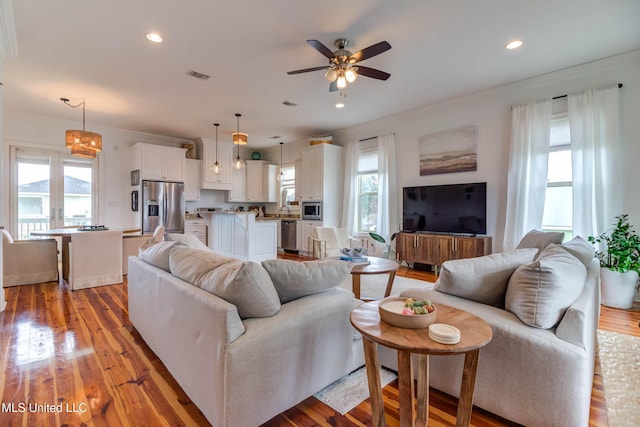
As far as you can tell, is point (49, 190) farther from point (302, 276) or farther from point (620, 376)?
point (620, 376)

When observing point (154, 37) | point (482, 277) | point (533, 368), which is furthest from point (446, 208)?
point (154, 37)

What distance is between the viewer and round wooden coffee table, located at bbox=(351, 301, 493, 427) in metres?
1.11

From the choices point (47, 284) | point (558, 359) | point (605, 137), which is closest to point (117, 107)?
point (47, 284)

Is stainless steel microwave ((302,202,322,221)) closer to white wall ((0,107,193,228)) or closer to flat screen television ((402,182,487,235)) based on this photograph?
flat screen television ((402,182,487,235))

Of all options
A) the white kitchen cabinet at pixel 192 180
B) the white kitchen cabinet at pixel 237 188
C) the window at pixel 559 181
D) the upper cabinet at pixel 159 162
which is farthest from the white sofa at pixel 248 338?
the white kitchen cabinet at pixel 237 188

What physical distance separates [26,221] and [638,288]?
369 inches

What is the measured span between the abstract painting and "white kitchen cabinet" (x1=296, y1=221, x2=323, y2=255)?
2672 mm

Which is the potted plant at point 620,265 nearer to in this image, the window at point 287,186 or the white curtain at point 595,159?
the white curtain at point 595,159

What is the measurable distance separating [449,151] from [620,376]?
11.7ft

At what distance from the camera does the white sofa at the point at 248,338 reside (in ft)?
4.23

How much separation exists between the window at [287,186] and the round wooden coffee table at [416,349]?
254 inches

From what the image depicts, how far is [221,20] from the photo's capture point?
2.66 m

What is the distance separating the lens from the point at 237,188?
7781mm

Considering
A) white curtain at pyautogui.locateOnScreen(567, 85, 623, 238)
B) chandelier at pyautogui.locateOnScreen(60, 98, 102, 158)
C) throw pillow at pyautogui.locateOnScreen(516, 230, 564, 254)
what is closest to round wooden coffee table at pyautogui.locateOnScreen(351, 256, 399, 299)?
throw pillow at pyautogui.locateOnScreen(516, 230, 564, 254)
